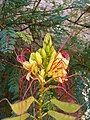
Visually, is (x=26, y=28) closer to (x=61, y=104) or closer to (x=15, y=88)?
(x=15, y=88)

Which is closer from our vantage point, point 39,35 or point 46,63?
point 46,63

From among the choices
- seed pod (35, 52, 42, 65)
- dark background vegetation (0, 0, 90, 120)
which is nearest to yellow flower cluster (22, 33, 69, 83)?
seed pod (35, 52, 42, 65)

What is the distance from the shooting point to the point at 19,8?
118 cm

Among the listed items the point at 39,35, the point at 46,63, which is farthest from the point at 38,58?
the point at 39,35

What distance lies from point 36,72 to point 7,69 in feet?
2.19

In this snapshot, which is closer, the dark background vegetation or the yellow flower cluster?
the yellow flower cluster

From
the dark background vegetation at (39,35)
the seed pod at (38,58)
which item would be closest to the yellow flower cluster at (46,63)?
the seed pod at (38,58)

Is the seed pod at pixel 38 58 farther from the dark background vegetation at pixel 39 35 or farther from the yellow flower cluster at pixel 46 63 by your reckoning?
the dark background vegetation at pixel 39 35

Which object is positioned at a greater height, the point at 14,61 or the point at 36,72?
the point at 36,72

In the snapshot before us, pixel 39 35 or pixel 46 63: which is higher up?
pixel 46 63

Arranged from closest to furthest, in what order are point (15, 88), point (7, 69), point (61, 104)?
point (61, 104)
point (15, 88)
point (7, 69)

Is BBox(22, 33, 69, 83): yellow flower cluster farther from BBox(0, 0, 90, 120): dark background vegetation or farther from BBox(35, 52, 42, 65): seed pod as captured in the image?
BBox(0, 0, 90, 120): dark background vegetation

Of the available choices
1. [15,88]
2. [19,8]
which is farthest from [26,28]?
[15,88]

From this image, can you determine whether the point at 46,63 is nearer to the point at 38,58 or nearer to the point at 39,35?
the point at 38,58
